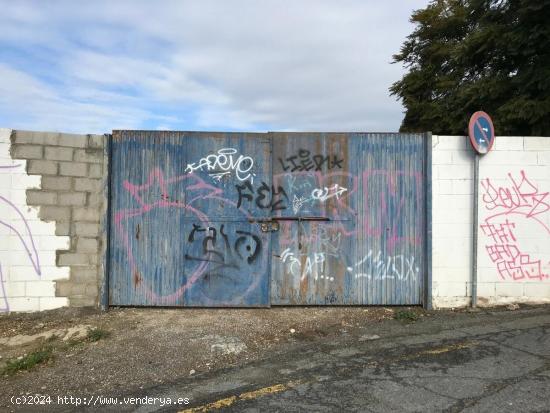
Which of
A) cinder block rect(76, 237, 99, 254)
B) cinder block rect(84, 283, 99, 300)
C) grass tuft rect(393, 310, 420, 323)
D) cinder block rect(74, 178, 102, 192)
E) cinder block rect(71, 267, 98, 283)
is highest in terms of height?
cinder block rect(74, 178, 102, 192)

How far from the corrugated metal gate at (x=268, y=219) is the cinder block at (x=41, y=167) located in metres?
0.76

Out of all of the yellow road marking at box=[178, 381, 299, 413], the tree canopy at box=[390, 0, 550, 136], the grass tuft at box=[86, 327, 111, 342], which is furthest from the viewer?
the tree canopy at box=[390, 0, 550, 136]

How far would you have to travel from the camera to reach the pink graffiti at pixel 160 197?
6.49 metres

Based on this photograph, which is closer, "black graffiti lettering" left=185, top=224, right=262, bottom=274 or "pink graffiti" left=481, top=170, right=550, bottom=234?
"black graffiti lettering" left=185, top=224, right=262, bottom=274

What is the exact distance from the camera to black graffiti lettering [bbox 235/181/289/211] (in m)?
6.54

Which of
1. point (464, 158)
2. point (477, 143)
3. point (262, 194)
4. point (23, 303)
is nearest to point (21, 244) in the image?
point (23, 303)

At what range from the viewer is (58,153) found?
630 centimetres

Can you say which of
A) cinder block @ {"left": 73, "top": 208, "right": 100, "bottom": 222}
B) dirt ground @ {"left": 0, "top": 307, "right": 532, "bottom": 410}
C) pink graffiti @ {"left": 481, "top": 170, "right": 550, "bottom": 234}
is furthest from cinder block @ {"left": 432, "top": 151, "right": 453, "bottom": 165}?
cinder block @ {"left": 73, "top": 208, "right": 100, "bottom": 222}

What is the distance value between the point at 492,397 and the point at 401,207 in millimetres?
3219

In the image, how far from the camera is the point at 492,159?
6684mm

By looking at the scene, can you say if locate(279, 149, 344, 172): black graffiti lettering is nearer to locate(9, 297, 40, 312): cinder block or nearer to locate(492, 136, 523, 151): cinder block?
locate(492, 136, 523, 151): cinder block

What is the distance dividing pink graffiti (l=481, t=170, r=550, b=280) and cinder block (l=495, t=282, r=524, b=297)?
0.30ft

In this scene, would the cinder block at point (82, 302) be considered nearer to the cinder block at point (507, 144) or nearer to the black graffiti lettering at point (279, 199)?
the black graffiti lettering at point (279, 199)

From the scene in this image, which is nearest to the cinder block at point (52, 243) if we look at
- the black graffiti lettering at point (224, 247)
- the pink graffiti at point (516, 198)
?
the black graffiti lettering at point (224, 247)
